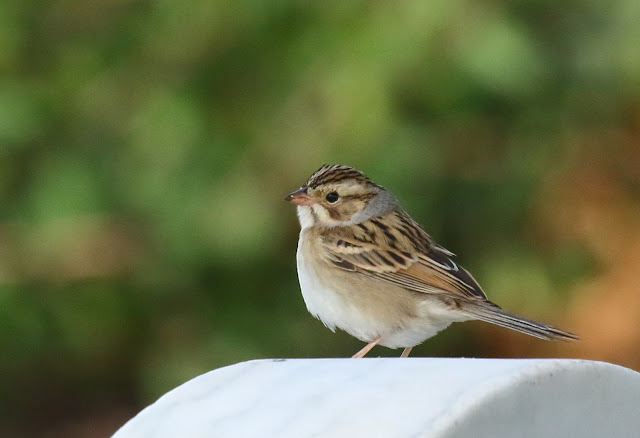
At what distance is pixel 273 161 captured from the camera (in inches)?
194

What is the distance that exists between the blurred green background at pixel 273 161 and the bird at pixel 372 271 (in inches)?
37.8

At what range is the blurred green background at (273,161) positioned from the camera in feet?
15.8

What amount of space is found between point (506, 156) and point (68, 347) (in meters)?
2.34

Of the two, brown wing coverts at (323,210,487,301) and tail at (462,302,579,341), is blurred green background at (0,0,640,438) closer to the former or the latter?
brown wing coverts at (323,210,487,301)

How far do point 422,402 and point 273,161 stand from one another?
3509mm

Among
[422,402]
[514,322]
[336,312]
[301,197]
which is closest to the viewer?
[422,402]

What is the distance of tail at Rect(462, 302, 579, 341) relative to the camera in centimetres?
290

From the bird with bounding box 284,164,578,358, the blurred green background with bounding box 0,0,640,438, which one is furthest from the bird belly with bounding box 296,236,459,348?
the blurred green background with bounding box 0,0,640,438

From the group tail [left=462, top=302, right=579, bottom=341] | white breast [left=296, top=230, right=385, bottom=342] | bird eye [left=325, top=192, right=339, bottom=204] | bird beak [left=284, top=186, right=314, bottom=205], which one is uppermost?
bird beak [left=284, top=186, right=314, bottom=205]

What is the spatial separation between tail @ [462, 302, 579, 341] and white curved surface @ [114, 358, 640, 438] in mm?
1165

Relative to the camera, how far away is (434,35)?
187 inches

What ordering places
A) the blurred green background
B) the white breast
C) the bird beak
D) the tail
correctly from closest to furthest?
the tail < the white breast < the bird beak < the blurred green background

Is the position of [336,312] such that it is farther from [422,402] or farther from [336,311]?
[422,402]

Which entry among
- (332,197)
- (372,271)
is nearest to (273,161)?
(332,197)
